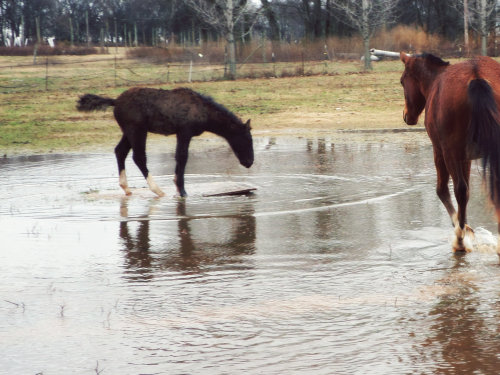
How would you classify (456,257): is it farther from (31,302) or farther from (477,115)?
(31,302)

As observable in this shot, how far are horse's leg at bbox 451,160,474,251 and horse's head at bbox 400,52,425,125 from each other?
1467 mm

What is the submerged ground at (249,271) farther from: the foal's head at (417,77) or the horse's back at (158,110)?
the foal's head at (417,77)

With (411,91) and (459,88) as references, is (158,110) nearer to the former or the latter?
(411,91)

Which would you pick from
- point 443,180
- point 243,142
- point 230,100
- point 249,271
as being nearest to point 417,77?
point 443,180

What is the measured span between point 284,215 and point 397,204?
4.62 ft

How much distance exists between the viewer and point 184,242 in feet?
26.7

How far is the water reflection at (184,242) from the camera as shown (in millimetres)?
7184

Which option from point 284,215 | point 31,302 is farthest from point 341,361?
point 284,215

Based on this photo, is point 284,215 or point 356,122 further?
point 356,122

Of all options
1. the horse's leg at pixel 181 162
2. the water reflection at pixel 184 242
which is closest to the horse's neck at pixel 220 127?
the horse's leg at pixel 181 162

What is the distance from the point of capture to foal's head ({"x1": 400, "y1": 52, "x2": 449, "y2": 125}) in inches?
315

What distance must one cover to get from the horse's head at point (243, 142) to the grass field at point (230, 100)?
6.93m

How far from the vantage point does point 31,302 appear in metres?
6.00

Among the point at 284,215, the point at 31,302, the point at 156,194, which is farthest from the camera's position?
the point at 156,194
